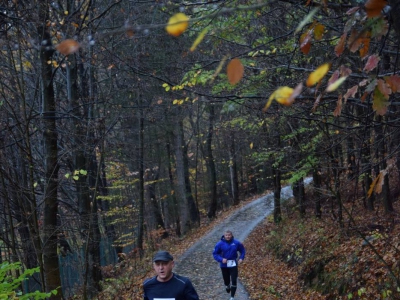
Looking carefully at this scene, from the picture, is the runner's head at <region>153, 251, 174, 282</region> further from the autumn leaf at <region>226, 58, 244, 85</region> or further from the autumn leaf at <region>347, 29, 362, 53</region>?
the autumn leaf at <region>226, 58, 244, 85</region>

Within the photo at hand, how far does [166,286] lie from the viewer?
4.58 meters

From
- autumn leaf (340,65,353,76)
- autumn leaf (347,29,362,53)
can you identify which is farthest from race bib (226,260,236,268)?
autumn leaf (347,29,362,53)

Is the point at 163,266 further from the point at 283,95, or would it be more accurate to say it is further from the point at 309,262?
the point at 309,262

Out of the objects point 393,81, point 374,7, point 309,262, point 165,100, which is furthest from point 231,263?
point 374,7

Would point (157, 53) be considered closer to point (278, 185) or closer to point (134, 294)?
point (278, 185)

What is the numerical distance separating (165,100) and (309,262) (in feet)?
27.1

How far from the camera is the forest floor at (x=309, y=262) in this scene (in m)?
8.48

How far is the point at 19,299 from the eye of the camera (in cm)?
455

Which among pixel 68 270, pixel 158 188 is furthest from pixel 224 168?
pixel 68 270

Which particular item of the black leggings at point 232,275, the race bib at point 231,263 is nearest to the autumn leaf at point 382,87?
the race bib at point 231,263

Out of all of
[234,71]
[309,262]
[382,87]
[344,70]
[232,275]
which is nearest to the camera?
[234,71]

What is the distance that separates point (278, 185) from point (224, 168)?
19581mm

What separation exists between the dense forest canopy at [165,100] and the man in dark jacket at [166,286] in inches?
80.4

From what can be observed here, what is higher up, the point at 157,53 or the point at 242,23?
the point at 157,53
